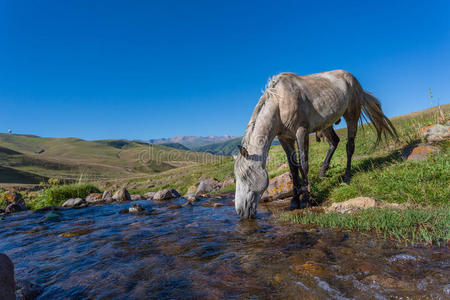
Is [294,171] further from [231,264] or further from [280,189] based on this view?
[231,264]

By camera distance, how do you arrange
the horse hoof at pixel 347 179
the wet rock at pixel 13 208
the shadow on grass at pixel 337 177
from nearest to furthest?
the shadow on grass at pixel 337 177 → the horse hoof at pixel 347 179 → the wet rock at pixel 13 208

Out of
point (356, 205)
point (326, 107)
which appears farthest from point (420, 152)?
point (356, 205)

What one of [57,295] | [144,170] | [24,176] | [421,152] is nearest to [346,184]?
[421,152]

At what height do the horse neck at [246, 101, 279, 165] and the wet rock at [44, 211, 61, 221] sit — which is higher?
the horse neck at [246, 101, 279, 165]

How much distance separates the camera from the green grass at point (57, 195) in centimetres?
1199

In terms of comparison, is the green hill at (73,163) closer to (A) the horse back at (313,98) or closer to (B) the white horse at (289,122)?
(A) the horse back at (313,98)

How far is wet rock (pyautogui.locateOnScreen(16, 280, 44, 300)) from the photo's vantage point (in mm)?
2701

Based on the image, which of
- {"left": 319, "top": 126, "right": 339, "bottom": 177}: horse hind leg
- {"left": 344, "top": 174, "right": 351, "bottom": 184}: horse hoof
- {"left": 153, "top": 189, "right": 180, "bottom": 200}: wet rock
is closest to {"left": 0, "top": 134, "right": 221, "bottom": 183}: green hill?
{"left": 153, "top": 189, "right": 180, "bottom": 200}: wet rock

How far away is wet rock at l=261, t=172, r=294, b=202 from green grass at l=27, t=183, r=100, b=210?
1068cm

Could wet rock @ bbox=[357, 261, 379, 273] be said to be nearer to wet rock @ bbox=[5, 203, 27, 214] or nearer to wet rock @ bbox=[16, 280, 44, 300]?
wet rock @ bbox=[16, 280, 44, 300]

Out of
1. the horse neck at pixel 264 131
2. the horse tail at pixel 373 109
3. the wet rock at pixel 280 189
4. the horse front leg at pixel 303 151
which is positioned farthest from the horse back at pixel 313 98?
the wet rock at pixel 280 189

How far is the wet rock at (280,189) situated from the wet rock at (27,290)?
667cm

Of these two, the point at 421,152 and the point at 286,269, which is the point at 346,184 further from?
the point at 286,269

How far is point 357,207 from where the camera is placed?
17.5 ft
